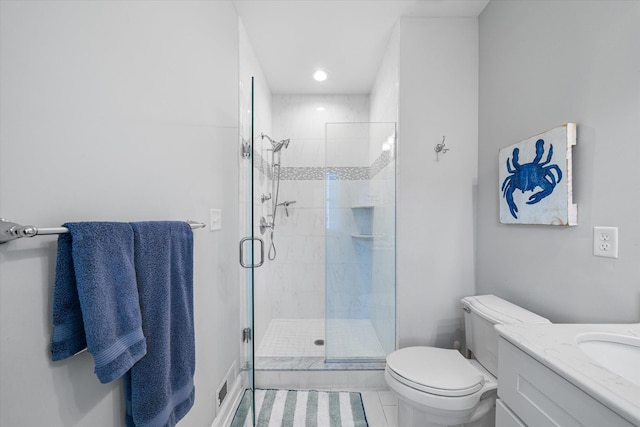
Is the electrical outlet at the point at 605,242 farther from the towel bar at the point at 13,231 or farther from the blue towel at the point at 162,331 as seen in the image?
the towel bar at the point at 13,231

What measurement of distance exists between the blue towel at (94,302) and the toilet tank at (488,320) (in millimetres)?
1540

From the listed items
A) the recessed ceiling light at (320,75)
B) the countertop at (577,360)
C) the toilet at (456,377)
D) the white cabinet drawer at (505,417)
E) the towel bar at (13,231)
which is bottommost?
the toilet at (456,377)

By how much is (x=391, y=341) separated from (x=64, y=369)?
190 centimetres

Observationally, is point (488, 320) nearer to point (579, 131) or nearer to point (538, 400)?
point (538, 400)

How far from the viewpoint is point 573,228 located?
47.3 inches

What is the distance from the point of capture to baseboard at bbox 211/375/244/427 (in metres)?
1.52

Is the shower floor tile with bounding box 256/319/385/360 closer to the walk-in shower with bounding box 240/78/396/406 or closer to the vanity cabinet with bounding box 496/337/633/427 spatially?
the walk-in shower with bounding box 240/78/396/406

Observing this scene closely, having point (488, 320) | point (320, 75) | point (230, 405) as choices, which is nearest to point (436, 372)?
point (488, 320)

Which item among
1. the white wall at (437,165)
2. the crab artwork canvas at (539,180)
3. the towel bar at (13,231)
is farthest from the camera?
the white wall at (437,165)

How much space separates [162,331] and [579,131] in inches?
71.8

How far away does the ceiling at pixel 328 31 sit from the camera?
181 centimetres

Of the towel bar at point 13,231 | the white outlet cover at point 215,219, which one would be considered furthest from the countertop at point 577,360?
the white outlet cover at point 215,219

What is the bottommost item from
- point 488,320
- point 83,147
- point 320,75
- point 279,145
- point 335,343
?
point 335,343

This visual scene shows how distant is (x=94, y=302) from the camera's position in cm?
61
